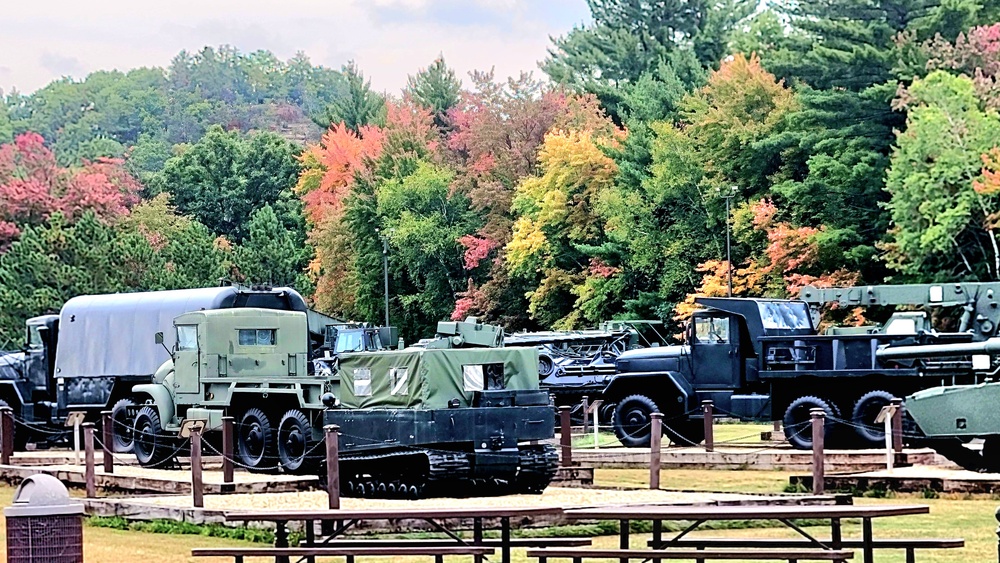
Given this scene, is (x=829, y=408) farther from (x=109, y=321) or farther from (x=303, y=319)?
(x=109, y=321)

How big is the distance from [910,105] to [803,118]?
15.0 feet

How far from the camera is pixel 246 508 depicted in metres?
18.9

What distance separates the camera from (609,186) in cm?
6056

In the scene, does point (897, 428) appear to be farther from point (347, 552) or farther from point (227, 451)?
point (347, 552)

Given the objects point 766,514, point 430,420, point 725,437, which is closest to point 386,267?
point 725,437

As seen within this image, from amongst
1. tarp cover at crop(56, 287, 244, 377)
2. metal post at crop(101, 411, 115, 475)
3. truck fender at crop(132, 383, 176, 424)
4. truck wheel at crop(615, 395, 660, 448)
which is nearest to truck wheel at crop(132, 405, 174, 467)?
truck fender at crop(132, 383, 176, 424)

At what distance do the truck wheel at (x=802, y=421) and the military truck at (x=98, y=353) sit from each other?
25.8 feet

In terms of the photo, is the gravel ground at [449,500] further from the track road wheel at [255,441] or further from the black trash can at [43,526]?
the black trash can at [43,526]

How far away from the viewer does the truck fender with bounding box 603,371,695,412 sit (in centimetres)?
2916

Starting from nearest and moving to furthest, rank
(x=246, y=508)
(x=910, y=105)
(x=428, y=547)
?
(x=428, y=547)
(x=246, y=508)
(x=910, y=105)

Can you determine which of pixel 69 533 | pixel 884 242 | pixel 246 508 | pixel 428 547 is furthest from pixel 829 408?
pixel 884 242

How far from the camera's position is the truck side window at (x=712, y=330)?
29125 mm

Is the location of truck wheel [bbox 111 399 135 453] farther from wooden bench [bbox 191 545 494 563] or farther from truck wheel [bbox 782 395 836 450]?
wooden bench [bbox 191 545 494 563]

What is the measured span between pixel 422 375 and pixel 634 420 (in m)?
9.63
